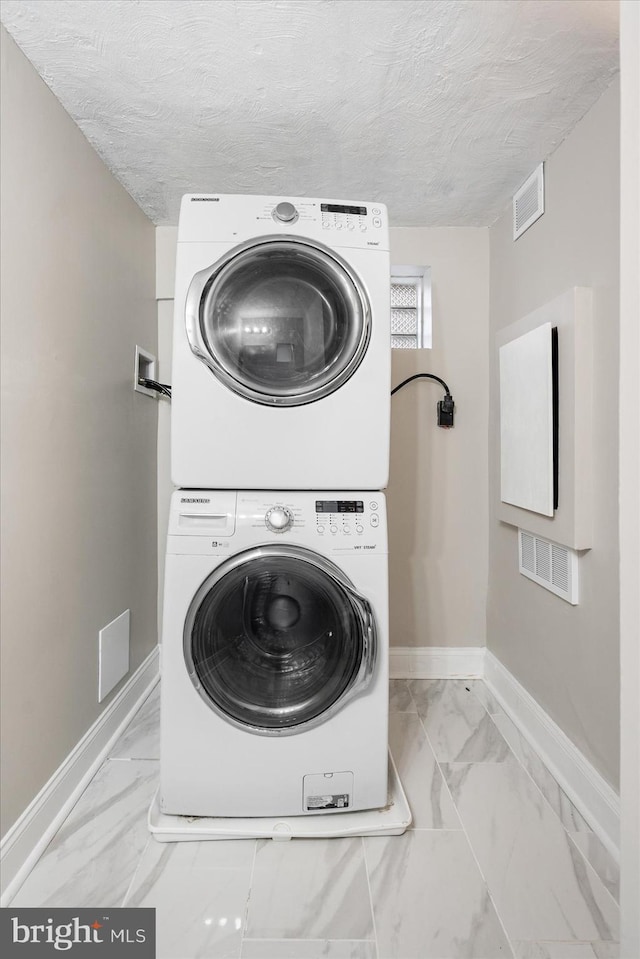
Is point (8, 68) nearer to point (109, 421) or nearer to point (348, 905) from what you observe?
point (109, 421)

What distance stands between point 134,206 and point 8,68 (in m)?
0.95

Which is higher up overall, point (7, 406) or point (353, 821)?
point (7, 406)

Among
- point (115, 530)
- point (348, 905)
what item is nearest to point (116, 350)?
point (115, 530)

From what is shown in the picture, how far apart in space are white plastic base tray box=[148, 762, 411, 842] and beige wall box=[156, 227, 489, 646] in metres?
1.12

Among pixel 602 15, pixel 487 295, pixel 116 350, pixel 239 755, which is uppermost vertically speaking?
pixel 602 15

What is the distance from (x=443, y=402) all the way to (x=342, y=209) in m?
1.18

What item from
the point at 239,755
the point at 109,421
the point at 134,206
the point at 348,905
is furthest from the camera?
the point at 134,206

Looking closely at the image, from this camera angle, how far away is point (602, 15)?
4.42 feet

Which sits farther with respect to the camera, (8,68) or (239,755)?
(239,755)

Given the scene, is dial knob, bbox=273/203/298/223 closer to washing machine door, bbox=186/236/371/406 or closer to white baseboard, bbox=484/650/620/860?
washing machine door, bbox=186/236/371/406

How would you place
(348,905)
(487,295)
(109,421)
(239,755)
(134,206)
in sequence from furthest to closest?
(487,295)
(134,206)
(109,421)
(239,755)
(348,905)

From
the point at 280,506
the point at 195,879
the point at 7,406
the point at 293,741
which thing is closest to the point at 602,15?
the point at 280,506

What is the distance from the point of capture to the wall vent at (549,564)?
1.79 meters

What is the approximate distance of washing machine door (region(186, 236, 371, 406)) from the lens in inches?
61.7
